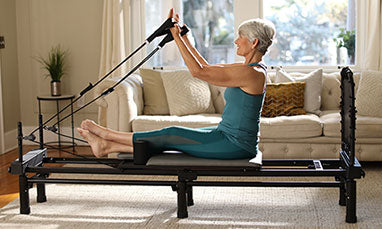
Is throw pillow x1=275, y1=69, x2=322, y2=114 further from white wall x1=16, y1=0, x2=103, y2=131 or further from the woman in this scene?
white wall x1=16, y1=0, x2=103, y2=131

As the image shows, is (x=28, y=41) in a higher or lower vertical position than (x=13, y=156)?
higher

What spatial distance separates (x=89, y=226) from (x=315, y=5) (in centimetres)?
353

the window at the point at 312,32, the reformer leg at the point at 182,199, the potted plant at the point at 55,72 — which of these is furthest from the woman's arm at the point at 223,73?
the potted plant at the point at 55,72

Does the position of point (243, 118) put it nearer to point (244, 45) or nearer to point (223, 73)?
point (223, 73)

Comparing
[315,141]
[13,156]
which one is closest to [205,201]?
[315,141]

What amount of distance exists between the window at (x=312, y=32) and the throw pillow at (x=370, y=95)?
2.44ft

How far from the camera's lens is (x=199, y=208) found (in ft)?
12.1

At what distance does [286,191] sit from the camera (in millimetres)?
4074

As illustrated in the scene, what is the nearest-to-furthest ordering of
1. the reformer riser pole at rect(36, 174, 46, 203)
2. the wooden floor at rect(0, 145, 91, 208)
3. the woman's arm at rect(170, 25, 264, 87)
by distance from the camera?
the woman's arm at rect(170, 25, 264, 87) < the reformer riser pole at rect(36, 174, 46, 203) < the wooden floor at rect(0, 145, 91, 208)

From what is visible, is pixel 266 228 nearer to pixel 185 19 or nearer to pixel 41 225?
pixel 41 225

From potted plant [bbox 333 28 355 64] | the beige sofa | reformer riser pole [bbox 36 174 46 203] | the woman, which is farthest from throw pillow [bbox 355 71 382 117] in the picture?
reformer riser pole [bbox 36 174 46 203]

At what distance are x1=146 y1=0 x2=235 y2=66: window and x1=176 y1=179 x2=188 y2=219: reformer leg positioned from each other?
9.16 ft

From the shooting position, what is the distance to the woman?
3.28 metres

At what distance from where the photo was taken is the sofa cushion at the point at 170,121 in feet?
15.7
